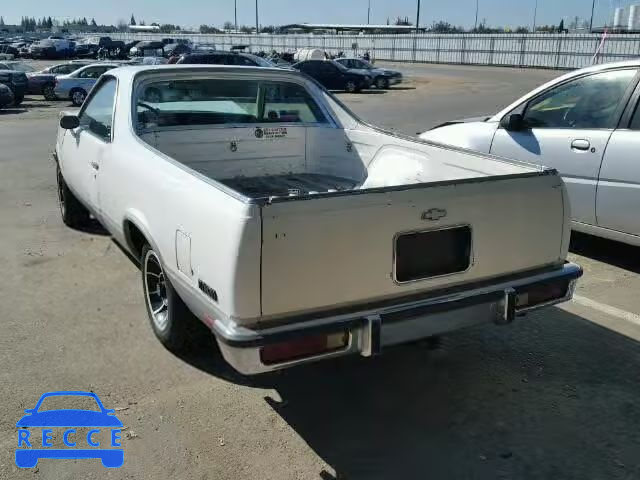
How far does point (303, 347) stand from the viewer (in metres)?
2.80

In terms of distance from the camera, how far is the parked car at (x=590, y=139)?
5230 millimetres

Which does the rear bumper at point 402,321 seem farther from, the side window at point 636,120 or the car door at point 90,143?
the car door at point 90,143

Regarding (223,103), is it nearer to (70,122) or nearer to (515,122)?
(70,122)

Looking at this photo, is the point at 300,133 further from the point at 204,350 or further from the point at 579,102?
the point at 579,102

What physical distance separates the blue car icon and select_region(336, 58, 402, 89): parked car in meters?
26.5

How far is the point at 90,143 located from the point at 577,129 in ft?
13.6

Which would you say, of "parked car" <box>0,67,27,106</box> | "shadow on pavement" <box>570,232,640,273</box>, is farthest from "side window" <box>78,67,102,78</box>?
"shadow on pavement" <box>570,232,640,273</box>

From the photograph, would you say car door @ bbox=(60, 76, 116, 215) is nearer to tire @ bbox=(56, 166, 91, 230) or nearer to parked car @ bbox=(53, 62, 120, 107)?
tire @ bbox=(56, 166, 91, 230)

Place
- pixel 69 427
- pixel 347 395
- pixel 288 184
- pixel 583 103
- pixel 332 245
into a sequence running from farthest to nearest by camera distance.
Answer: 1. pixel 583 103
2. pixel 288 184
3. pixel 347 395
4. pixel 69 427
5. pixel 332 245

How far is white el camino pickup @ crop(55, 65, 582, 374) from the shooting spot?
2.71 meters

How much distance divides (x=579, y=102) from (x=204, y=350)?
406 cm

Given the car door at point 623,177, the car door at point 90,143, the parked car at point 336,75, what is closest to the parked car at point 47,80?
the parked car at point 336,75

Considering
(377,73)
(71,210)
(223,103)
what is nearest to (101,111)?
(223,103)

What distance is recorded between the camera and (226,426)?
3.25 meters
